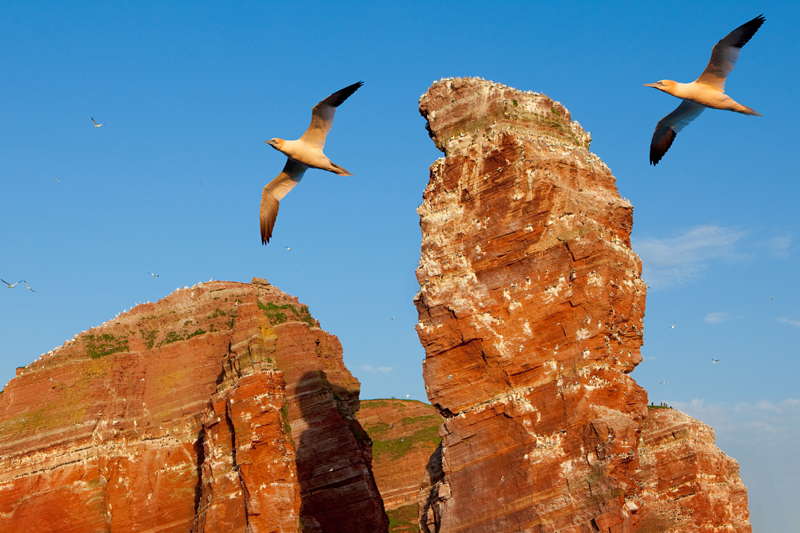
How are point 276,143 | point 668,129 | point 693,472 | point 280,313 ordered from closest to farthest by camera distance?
1. point 276,143
2. point 668,129
3. point 693,472
4. point 280,313

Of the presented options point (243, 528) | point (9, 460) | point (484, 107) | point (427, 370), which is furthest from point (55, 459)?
point (484, 107)

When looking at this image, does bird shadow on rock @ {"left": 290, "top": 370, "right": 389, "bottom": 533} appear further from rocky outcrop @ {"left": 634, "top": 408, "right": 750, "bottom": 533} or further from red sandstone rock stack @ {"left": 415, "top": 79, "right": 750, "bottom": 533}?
red sandstone rock stack @ {"left": 415, "top": 79, "right": 750, "bottom": 533}

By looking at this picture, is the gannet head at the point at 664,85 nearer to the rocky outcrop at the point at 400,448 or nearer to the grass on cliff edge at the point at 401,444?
the rocky outcrop at the point at 400,448

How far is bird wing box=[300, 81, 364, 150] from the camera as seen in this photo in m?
24.5

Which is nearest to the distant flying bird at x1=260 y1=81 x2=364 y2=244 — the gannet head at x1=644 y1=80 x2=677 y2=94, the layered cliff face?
the gannet head at x1=644 y1=80 x2=677 y2=94

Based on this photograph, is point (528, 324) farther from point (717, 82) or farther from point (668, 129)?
point (717, 82)

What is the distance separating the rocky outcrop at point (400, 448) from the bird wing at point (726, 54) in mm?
34631

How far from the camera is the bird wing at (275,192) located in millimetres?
26528

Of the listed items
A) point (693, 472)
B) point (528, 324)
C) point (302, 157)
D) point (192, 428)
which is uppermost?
point (192, 428)

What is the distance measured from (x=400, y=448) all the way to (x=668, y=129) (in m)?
37.3

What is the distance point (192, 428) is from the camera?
1876 inches

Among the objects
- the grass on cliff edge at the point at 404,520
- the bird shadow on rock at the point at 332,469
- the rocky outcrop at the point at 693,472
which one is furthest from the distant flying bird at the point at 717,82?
the grass on cliff edge at the point at 404,520

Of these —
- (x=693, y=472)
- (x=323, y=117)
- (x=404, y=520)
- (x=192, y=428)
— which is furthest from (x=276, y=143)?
(x=404, y=520)

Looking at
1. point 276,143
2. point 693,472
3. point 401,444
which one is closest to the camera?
point 276,143
